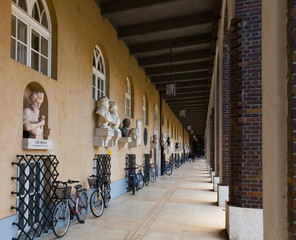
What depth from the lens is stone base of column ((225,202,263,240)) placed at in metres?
4.64

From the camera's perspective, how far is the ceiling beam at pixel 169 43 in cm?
1003

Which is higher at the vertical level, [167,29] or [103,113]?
[167,29]

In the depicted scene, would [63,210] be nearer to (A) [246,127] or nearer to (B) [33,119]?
(B) [33,119]

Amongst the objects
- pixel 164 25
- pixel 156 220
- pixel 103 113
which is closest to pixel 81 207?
pixel 156 220

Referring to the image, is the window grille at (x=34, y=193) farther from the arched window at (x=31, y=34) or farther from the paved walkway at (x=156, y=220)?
the arched window at (x=31, y=34)

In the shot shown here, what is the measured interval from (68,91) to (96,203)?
2864mm

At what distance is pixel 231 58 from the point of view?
510cm

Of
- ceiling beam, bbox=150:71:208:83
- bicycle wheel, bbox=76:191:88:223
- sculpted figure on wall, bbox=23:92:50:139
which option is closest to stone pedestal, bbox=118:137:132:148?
bicycle wheel, bbox=76:191:88:223

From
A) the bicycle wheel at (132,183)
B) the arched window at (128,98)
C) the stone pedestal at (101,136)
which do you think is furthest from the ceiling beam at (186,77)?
the stone pedestal at (101,136)

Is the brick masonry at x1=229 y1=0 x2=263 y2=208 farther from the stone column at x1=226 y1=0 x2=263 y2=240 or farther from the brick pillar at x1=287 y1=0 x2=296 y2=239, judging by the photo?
the brick pillar at x1=287 y1=0 x2=296 y2=239

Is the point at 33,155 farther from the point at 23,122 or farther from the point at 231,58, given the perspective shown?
the point at 231,58

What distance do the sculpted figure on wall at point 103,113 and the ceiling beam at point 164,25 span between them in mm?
3208

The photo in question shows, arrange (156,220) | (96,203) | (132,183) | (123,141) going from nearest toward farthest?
(156,220) < (96,203) < (123,141) < (132,183)

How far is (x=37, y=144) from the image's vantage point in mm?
4742
